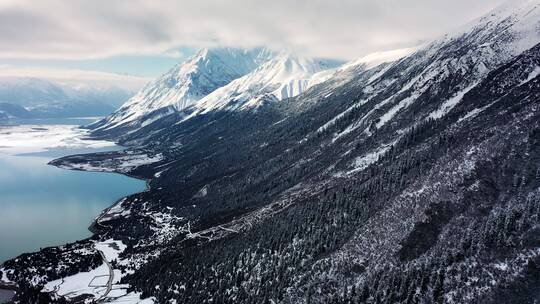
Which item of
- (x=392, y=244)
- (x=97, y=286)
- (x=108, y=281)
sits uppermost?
(x=97, y=286)

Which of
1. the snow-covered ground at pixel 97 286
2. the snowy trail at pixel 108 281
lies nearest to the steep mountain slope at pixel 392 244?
the snow-covered ground at pixel 97 286

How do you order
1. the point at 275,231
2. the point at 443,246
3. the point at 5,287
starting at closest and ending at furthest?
1. the point at 443,246
2. the point at 5,287
3. the point at 275,231

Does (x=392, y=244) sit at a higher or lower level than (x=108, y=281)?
lower

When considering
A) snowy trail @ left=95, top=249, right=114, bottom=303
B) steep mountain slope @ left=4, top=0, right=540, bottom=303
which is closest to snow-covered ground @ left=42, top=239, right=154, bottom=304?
snowy trail @ left=95, top=249, right=114, bottom=303

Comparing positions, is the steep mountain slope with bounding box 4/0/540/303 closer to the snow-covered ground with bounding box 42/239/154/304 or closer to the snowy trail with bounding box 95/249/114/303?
the snow-covered ground with bounding box 42/239/154/304

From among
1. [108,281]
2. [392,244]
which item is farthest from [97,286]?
[392,244]

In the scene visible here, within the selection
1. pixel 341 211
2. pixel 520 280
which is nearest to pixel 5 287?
pixel 341 211

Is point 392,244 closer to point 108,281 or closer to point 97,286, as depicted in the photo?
point 108,281

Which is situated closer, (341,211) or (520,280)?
(520,280)

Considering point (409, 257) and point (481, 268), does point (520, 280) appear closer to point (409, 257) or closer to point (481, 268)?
point (481, 268)

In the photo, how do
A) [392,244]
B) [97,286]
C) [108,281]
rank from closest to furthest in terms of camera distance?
[392,244] < [97,286] < [108,281]

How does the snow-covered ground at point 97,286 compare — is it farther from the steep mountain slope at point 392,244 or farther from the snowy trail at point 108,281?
the steep mountain slope at point 392,244
